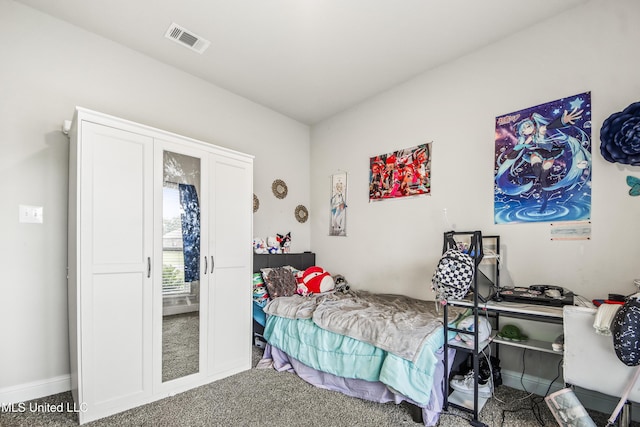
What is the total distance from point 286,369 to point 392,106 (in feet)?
9.31

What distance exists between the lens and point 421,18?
2279 mm

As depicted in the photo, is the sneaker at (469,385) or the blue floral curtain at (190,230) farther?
the blue floral curtain at (190,230)

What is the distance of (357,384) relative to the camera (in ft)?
7.01

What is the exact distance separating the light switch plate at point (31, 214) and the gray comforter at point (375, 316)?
1921 mm

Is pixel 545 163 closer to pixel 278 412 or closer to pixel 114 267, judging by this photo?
pixel 278 412

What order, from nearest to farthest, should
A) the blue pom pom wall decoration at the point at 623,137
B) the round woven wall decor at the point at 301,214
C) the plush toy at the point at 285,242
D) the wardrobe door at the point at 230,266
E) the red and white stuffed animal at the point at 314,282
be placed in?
the blue pom pom wall decoration at the point at 623,137 < the wardrobe door at the point at 230,266 < the red and white stuffed animal at the point at 314,282 < the plush toy at the point at 285,242 < the round woven wall decor at the point at 301,214

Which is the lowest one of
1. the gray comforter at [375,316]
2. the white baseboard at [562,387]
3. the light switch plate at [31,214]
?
the white baseboard at [562,387]

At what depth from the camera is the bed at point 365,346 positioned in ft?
6.06

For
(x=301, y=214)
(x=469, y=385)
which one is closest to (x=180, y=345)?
(x=469, y=385)

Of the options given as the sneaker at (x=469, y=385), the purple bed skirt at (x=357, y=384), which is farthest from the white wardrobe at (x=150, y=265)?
the sneaker at (x=469, y=385)

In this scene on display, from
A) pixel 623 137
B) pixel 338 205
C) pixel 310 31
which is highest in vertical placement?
pixel 310 31

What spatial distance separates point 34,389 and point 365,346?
2.37 m

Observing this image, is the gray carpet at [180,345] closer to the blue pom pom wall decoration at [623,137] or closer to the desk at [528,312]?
the desk at [528,312]

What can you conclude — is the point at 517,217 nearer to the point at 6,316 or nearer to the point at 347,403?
the point at 347,403
